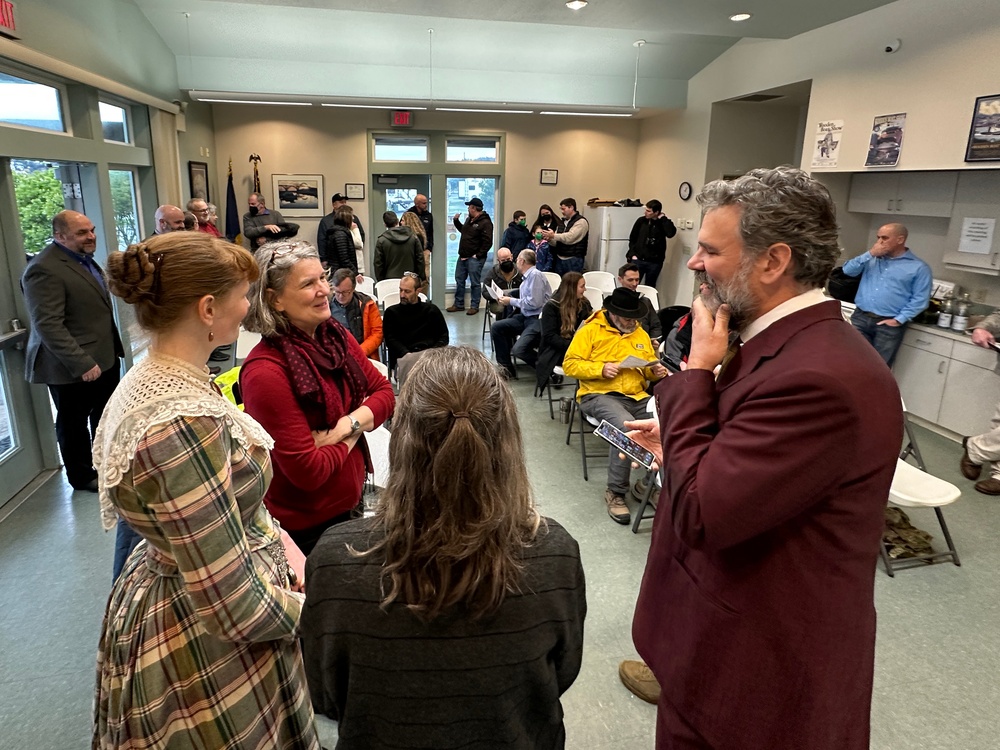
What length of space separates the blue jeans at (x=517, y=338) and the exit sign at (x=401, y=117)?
4290mm

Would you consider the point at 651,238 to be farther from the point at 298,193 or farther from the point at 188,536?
the point at 188,536

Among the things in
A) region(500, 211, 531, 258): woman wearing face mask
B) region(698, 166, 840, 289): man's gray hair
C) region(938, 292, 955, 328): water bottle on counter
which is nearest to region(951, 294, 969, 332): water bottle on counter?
region(938, 292, 955, 328): water bottle on counter

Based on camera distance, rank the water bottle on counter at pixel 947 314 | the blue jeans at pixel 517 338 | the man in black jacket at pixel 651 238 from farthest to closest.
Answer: the man in black jacket at pixel 651 238
the blue jeans at pixel 517 338
the water bottle on counter at pixel 947 314

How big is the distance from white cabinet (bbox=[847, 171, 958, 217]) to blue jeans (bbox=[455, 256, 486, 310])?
4890mm

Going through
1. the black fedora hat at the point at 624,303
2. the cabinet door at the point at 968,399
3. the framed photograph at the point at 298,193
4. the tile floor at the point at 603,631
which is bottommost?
the tile floor at the point at 603,631

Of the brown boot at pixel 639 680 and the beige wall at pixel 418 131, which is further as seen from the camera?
the beige wall at pixel 418 131

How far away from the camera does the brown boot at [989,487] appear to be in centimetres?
408

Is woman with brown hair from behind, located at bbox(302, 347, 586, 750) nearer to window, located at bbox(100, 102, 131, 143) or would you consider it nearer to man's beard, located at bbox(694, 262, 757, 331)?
man's beard, located at bbox(694, 262, 757, 331)

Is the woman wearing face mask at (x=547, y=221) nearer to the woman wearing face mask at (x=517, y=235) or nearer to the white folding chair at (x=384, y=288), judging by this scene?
the woman wearing face mask at (x=517, y=235)

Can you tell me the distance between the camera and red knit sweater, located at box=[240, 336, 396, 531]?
5.64 feet

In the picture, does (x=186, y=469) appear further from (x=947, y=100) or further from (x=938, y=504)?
(x=947, y=100)

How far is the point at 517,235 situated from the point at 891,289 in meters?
5.12

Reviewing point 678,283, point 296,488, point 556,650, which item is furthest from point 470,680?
point 678,283

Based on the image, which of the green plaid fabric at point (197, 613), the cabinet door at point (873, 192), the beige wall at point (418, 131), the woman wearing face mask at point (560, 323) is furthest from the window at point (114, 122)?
the cabinet door at point (873, 192)
